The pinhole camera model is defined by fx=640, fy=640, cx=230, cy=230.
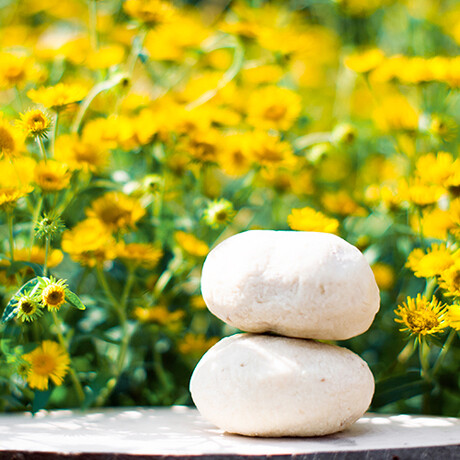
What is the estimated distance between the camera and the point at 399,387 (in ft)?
3.45

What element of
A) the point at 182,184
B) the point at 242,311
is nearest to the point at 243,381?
the point at 242,311

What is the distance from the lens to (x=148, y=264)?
1.11 metres

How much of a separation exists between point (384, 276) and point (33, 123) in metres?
0.70

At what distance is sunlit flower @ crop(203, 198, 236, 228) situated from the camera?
1076 mm

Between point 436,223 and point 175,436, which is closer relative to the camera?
point 175,436

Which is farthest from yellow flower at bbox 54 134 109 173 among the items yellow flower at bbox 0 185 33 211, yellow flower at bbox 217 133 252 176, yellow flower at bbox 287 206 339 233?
yellow flower at bbox 287 206 339 233

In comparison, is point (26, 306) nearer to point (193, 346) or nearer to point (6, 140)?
point (6, 140)

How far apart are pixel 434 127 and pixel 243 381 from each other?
2.13 feet

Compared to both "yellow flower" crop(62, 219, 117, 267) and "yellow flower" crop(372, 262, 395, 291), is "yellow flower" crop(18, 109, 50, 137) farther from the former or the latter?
"yellow flower" crop(372, 262, 395, 291)

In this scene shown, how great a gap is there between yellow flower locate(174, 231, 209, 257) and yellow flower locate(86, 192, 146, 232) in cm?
8

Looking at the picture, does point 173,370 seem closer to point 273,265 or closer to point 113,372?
point 113,372

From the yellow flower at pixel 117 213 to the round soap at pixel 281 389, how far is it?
302mm

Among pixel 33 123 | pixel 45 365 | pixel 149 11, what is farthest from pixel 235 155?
pixel 45 365

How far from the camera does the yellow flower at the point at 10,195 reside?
936mm
